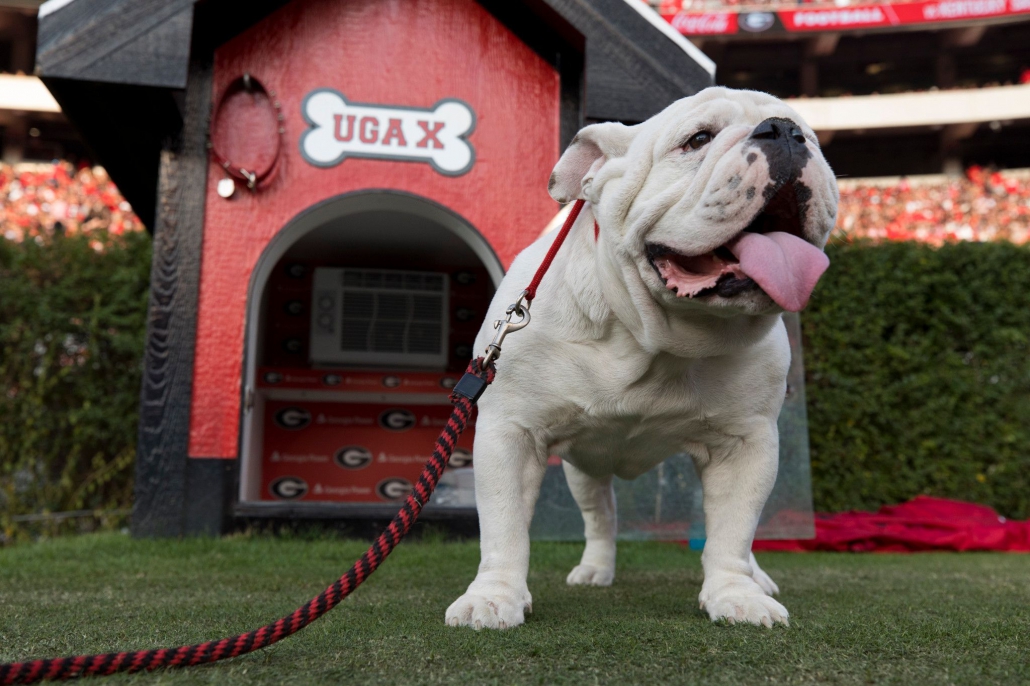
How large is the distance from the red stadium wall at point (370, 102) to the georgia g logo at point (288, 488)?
1.96m

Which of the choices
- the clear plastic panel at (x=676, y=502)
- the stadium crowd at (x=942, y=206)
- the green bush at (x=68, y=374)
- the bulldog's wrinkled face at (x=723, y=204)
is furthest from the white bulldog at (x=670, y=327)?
the stadium crowd at (x=942, y=206)

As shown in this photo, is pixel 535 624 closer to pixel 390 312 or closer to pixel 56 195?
pixel 390 312

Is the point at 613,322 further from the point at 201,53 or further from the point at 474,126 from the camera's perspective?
the point at 201,53

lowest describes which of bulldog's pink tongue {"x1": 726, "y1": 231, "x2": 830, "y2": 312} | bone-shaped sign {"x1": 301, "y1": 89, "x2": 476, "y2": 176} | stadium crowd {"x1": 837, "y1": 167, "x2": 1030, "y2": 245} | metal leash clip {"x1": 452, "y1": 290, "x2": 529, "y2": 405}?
metal leash clip {"x1": 452, "y1": 290, "x2": 529, "y2": 405}

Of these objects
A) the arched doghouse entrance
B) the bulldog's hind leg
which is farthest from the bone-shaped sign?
the bulldog's hind leg

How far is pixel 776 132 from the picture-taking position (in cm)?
153

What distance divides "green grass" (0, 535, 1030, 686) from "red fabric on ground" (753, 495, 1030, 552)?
1.07 metres

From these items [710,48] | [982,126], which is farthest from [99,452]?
[982,126]

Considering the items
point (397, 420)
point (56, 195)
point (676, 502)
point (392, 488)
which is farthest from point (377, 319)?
point (56, 195)

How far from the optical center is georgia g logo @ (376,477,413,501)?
5980 mm

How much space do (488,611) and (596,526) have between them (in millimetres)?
1032

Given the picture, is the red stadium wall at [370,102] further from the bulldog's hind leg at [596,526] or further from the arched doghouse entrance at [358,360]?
the bulldog's hind leg at [596,526]

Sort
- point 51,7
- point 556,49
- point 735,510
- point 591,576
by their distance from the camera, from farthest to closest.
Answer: point 556,49
point 51,7
point 591,576
point 735,510

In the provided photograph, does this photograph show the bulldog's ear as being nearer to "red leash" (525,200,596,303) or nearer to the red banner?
"red leash" (525,200,596,303)
